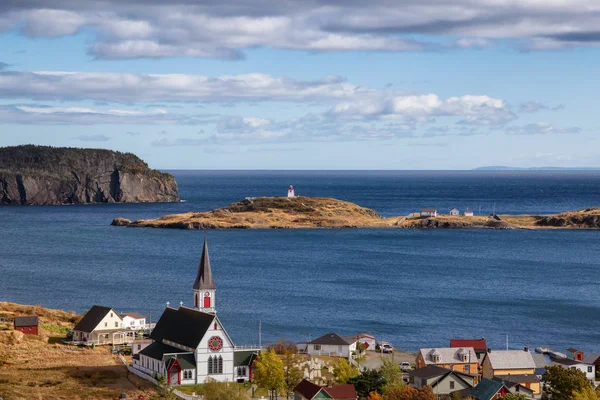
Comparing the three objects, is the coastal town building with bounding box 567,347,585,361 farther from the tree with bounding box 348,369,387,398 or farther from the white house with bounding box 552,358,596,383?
the tree with bounding box 348,369,387,398

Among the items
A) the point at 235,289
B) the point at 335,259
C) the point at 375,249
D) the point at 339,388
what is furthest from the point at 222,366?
the point at 375,249

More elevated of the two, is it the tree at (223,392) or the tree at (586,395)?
the tree at (586,395)

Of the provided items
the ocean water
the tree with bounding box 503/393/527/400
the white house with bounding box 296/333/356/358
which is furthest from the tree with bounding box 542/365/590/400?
the ocean water

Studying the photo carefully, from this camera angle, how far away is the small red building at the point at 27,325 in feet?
230

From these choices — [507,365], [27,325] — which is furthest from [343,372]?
[27,325]

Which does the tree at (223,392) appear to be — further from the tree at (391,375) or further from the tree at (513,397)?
the tree at (513,397)

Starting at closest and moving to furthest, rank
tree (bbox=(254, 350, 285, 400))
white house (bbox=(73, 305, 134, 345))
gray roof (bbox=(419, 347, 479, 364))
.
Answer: tree (bbox=(254, 350, 285, 400)) → gray roof (bbox=(419, 347, 479, 364)) → white house (bbox=(73, 305, 134, 345))

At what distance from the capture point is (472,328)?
3211 inches

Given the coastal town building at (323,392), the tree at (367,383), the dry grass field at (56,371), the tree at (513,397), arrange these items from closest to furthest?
the tree at (513,397) → the coastal town building at (323,392) → the dry grass field at (56,371) → the tree at (367,383)

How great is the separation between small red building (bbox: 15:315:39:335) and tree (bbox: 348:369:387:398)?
26.8m

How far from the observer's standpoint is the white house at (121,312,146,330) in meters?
72.9

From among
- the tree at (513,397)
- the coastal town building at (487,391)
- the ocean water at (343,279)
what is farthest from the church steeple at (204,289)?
the tree at (513,397)

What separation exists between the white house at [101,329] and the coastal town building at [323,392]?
21.5 metres

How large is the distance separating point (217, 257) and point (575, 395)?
90.2 meters
